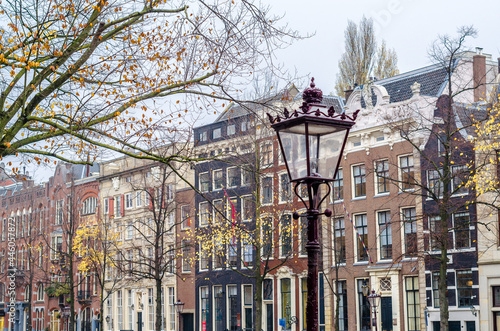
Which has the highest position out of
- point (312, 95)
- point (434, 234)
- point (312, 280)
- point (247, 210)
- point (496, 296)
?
point (247, 210)

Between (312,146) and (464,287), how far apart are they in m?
28.4

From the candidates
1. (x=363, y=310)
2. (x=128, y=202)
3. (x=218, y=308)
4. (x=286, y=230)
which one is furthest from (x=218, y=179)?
(x=128, y=202)

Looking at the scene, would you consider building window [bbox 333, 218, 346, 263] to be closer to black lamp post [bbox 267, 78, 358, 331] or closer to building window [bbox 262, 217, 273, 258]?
building window [bbox 262, 217, 273, 258]

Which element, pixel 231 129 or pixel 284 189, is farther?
pixel 231 129

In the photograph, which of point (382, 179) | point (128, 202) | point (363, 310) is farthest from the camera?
point (128, 202)

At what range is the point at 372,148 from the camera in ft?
134

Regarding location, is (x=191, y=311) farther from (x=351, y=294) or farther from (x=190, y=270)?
(x=351, y=294)

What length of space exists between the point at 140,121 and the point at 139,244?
4631cm

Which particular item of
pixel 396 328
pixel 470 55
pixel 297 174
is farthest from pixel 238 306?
pixel 297 174

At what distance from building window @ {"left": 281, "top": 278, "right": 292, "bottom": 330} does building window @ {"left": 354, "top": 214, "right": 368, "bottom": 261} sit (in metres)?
6.00

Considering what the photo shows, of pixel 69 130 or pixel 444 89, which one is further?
pixel 444 89

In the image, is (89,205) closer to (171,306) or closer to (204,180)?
(171,306)

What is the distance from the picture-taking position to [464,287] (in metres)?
35.5

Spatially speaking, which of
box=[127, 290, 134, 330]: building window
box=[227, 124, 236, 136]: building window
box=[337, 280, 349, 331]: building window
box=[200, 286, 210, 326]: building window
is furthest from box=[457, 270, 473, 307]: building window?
box=[127, 290, 134, 330]: building window
